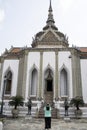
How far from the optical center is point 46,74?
886 inches

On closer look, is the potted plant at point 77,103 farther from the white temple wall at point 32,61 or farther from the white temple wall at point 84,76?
the white temple wall at point 32,61

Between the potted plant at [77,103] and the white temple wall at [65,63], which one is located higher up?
the white temple wall at [65,63]

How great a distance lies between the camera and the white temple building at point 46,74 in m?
21.3

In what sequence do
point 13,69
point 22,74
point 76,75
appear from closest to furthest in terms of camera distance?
point 76,75, point 22,74, point 13,69

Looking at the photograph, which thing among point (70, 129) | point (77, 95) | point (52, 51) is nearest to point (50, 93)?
point (77, 95)

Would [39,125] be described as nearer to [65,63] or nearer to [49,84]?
[49,84]

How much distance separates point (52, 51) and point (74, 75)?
12.1 feet

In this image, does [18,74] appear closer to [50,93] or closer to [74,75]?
[50,93]

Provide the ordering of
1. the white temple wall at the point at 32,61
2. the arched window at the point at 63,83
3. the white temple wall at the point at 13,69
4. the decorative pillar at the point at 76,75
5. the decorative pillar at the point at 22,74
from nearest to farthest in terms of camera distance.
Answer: the decorative pillar at the point at 76,75, the decorative pillar at the point at 22,74, the arched window at the point at 63,83, the white temple wall at the point at 32,61, the white temple wall at the point at 13,69

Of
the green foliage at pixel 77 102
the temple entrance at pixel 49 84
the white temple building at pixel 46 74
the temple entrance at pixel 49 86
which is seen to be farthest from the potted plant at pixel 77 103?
the temple entrance at pixel 49 86

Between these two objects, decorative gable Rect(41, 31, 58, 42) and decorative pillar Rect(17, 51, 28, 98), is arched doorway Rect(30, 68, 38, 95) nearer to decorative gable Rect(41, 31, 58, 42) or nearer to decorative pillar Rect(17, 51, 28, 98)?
decorative pillar Rect(17, 51, 28, 98)

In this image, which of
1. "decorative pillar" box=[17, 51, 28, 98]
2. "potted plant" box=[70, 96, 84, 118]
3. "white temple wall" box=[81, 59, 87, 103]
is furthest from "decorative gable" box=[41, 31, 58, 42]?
"potted plant" box=[70, 96, 84, 118]

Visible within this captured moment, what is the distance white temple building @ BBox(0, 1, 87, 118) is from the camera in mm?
21297

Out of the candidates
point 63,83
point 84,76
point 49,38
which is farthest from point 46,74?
point 49,38
